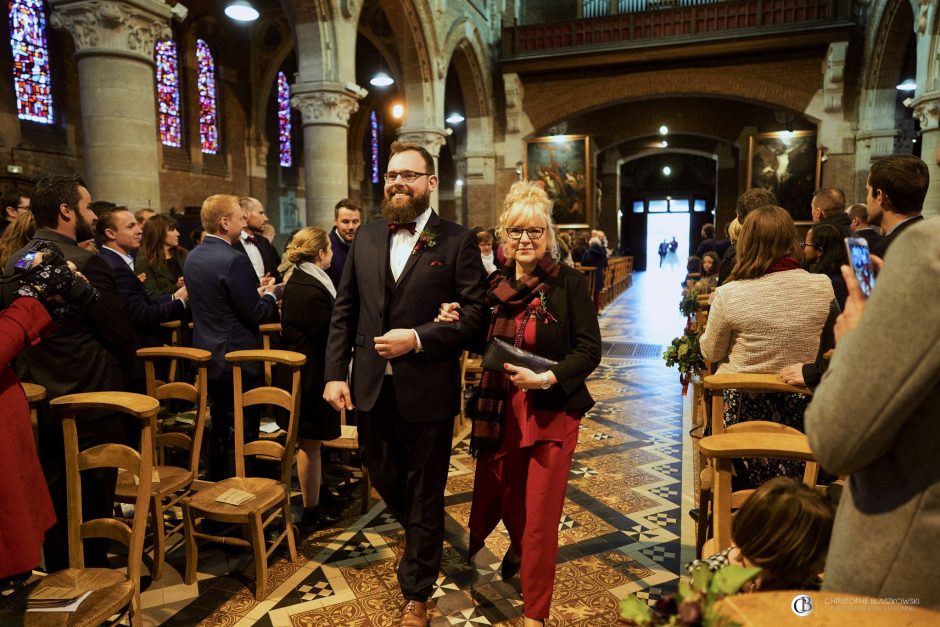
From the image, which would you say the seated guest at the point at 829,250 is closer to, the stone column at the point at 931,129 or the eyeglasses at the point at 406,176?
the eyeglasses at the point at 406,176

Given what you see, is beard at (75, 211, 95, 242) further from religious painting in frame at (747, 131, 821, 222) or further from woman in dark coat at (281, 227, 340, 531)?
religious painting in frame at (747, 131, 821, 222)

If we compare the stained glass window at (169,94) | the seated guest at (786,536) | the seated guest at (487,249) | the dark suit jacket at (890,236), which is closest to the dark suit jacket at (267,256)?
the seated guest at (487,249)

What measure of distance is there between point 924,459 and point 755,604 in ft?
1.11

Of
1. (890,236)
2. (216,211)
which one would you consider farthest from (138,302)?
(890,236)

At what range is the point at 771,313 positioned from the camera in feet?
8.20

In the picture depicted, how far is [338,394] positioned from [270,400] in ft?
2.16

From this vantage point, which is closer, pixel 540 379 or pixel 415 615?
pixel 540 379

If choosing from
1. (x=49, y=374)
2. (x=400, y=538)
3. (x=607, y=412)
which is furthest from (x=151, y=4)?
(x=607, y=412)

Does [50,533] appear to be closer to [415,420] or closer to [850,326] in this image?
[415,420]

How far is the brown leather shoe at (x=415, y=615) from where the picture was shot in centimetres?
245

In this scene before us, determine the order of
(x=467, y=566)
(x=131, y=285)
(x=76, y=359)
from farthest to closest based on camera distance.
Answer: (x=131, y=285), (x=467, y=566), (x=76, y=359)

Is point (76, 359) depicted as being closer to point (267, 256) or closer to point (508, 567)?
point (508, 567)

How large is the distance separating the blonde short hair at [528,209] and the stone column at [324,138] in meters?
6.74

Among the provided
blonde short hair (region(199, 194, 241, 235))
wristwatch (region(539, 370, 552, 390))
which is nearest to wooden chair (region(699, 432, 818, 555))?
wristwatch (region(539, 370, 552, 390))
